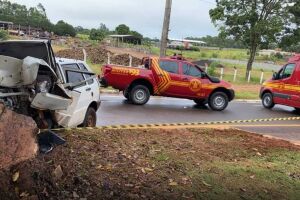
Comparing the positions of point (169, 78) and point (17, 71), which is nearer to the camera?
point (17, 71)

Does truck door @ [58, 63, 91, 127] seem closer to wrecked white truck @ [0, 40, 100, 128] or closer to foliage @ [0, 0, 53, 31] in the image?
wrecked white truck @ [0, 40, 100, 128]

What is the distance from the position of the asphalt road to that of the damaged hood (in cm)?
582

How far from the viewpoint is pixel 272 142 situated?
33.5 ft

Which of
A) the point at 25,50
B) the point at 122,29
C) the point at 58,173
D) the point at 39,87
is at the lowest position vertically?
the point at 58,173

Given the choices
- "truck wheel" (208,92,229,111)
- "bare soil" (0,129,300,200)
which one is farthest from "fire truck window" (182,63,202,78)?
"bare soil" (0,129,300,200)

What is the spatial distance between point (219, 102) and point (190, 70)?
5.29ft

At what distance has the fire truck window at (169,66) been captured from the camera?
17297mm

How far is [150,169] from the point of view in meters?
7.00

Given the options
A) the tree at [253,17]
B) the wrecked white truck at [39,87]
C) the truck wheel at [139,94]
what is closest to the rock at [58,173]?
the wrecked white truck at [39,87]

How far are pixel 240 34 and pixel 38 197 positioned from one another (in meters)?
30.3

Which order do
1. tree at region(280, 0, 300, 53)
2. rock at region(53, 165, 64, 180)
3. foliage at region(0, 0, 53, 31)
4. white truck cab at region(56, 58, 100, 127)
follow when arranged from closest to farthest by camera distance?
rock at region(53, 165, 64, 180) → white truck cab at region(56, 58, 100, 127) → tree at region(280, 0, 300, 53) → foliage at region(0, 0, 53, 31)

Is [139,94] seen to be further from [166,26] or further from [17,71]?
[17,71]

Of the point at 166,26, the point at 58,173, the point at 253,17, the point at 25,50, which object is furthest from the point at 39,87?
the point at 253,17

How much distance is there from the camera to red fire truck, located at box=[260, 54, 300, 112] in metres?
17.9
